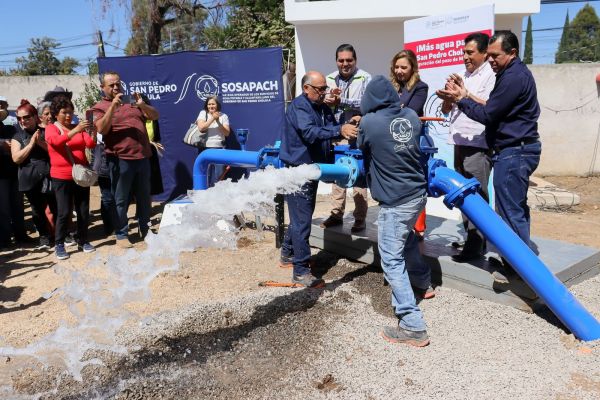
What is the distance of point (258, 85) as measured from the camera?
26.9ft

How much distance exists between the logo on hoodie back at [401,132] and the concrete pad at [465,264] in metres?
1.48

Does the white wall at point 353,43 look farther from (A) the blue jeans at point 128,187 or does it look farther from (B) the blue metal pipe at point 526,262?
(B) the blue metal pipe at point 526,262

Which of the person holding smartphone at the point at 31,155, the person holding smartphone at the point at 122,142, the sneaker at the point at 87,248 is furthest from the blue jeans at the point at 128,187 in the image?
the person holding smartphone at the point at 31,155

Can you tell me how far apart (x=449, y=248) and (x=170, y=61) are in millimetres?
5979

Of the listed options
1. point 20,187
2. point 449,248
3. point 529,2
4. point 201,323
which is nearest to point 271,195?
point 201,323

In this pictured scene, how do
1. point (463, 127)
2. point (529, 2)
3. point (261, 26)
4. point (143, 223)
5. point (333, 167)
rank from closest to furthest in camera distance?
point (333, 167), point (463, 127), point (143, 223), point (529, 2), point (261, 26)

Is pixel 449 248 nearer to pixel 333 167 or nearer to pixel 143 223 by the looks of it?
pixel 333 167

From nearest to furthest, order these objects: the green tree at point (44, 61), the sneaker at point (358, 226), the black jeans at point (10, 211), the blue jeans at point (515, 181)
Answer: the blue jeans at point (515, 181)
the sneaker at point (358, 226)
the black jeans at point (10, 211)
the green tree at point (44, 61)

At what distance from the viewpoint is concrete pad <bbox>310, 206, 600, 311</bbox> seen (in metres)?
4.15

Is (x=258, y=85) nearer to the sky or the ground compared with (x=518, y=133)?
nearer to the sky

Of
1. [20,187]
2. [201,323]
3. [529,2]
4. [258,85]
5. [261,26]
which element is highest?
[261,26]

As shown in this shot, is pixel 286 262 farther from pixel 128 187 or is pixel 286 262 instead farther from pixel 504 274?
Result: pixel 128 187

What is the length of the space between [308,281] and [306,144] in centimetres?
125

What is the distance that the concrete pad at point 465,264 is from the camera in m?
4.15
